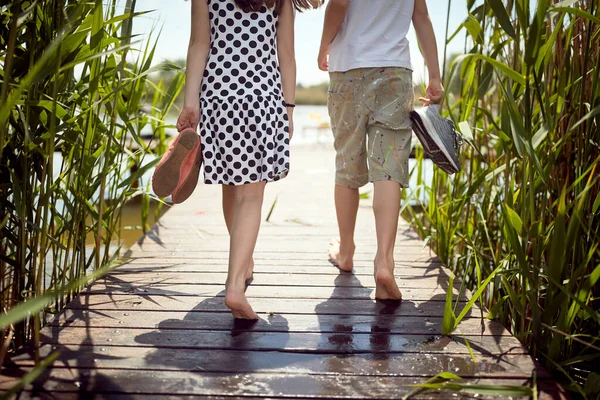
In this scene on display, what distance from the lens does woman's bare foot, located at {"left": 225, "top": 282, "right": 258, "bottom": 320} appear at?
5.80ft

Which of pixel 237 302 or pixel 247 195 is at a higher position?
pixel 247 195

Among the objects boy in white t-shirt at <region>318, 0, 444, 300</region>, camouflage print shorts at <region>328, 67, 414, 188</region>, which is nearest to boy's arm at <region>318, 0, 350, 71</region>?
boy in white t-shirt at <region>318, 0, 444, 300</region>

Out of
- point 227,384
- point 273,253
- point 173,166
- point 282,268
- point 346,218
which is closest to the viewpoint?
point 227,384

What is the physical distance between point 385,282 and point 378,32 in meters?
0.78

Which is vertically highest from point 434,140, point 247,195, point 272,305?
point 434,140

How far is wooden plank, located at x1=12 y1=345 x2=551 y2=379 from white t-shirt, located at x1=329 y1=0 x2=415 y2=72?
949 millimetres

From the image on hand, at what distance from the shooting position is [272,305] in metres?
2.01

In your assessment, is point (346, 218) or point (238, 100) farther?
point (346, 218)

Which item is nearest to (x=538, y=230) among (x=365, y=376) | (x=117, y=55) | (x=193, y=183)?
(x=365, y=376)

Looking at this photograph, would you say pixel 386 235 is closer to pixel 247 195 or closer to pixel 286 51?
pixel 247 195

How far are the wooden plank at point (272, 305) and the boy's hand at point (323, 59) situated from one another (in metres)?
0.84

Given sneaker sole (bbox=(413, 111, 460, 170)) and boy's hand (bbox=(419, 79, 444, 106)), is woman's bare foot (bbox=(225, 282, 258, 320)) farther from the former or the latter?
boy's hand (bbox=(419, 79, 444, 106))

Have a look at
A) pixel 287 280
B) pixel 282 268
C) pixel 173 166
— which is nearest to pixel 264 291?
pixel 287 280

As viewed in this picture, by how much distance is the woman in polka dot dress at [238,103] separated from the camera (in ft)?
5.99
